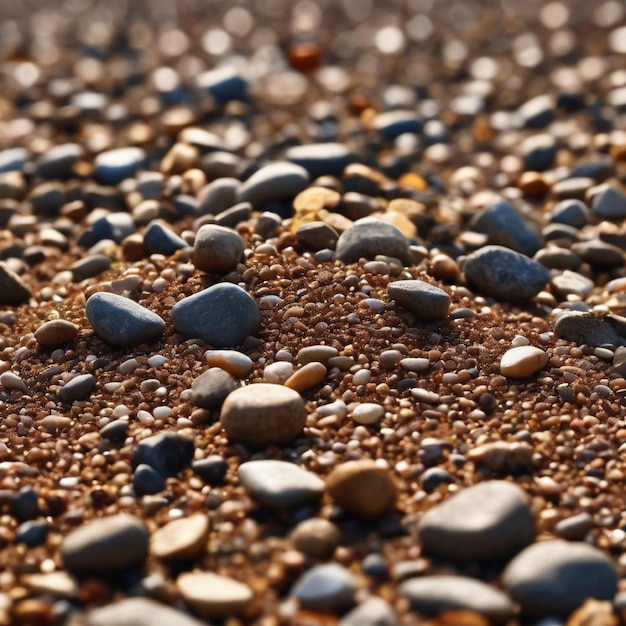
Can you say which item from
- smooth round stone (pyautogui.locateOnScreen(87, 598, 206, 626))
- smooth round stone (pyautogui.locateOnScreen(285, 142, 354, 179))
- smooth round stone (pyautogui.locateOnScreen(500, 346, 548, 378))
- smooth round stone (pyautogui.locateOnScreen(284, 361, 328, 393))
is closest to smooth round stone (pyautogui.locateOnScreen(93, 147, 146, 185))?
smooth round stone (pyautogui.locateOnScreen(285, 142, 354, 179))

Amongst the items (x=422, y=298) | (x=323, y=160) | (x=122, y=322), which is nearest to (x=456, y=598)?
(x=422, y=298)

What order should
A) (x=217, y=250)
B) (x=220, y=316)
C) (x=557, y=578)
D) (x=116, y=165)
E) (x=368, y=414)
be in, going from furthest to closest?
1. (x=116, y=165)
2. (x=217, y=250)
3. (x=220, y=316)
4. (x=368, y=414)
5. (x=557, y=578)

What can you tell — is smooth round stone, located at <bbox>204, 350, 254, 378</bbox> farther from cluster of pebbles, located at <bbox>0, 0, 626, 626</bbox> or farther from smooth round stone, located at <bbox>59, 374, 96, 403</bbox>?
smooth round stone, located at <bbox>59, 374, 96, 403</bbox>

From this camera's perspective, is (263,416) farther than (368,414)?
No

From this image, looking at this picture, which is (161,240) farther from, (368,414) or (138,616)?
(138,616)

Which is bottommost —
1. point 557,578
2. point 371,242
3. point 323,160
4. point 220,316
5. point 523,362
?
point 557,578

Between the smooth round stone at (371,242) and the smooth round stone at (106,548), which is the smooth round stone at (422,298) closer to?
the smooth round stone at (371,242)
